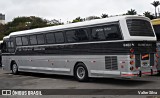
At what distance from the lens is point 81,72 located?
1606 cm

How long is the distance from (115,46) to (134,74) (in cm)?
154

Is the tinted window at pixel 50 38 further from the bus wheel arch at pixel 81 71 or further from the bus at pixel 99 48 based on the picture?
the bus wheel arch at pixel 81 71

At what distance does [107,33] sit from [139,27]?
157cm

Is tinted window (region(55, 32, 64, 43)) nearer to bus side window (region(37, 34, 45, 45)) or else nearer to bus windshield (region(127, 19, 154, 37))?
bus side window (region(37, 34, 45, 45))

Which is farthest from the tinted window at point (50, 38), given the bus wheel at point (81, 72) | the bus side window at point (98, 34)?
the bus side window at point (98, 34)

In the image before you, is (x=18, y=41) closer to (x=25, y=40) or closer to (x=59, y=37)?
(x=25, y=40)

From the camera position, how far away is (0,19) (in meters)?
169

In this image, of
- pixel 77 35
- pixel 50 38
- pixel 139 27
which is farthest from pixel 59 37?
pixel 139 27

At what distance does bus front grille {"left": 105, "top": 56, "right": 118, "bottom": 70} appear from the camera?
13922 millimetres

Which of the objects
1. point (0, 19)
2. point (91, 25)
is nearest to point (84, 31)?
point (91, 25)

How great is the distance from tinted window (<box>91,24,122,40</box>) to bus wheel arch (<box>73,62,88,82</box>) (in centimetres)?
176

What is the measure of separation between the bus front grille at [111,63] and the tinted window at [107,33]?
934 mm

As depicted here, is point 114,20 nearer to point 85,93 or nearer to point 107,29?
point 107,29

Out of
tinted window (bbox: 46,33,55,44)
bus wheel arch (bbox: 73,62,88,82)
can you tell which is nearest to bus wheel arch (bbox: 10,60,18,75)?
tinted window (bbox: 46,33,55,44)
